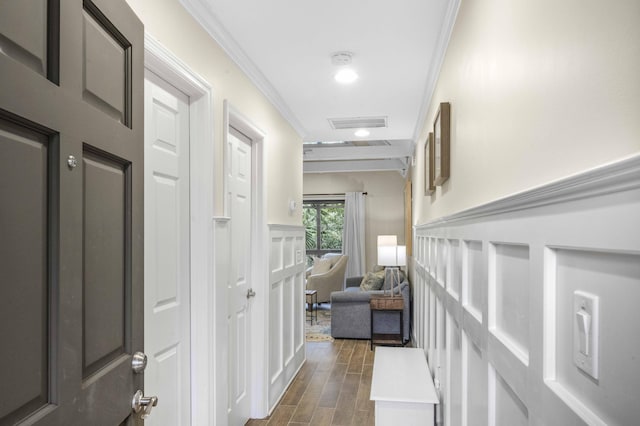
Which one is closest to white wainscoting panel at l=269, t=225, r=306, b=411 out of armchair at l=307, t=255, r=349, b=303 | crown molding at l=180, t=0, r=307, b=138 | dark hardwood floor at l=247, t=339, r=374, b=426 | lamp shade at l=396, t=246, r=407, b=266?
dark hardwood floor at l=247, t=339, r=374, b=426

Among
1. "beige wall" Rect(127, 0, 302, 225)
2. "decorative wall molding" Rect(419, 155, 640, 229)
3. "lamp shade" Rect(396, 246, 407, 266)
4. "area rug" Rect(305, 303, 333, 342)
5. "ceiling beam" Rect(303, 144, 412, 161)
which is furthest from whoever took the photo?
"ceiling beam" Rect(303, 144, 412, 161)

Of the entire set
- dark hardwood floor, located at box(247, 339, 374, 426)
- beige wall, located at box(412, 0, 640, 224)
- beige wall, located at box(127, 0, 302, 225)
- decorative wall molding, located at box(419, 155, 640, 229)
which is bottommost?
dark hardwood floor, located at box(247, 339, 374, 426)

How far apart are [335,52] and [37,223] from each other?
218 cm

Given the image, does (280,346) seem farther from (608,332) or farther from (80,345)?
(608,332)

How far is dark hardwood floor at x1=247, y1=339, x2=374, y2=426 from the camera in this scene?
10.8 feet

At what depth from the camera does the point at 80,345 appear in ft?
3.16

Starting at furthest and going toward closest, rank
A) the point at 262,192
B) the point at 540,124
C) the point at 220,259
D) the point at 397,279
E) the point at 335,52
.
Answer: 1. the point at 397,279
2. the point at 262,192
3. the point at 335,52
4. the point at 220,259
5. the point at 540,124

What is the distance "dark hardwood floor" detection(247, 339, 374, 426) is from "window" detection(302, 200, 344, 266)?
154 inches

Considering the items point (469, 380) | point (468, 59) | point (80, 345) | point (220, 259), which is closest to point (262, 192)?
point (220, 259)

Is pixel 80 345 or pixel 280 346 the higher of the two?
pixel 80 345

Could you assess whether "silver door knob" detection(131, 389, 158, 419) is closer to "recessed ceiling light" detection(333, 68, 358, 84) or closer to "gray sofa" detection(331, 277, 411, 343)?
"recessed ceiling light" detection(333, 68, 358, 84)

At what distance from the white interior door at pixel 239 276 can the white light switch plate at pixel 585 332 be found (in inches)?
89.6

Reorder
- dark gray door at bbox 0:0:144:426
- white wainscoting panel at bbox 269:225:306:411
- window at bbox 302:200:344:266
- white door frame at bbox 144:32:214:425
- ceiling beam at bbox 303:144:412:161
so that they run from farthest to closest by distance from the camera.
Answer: window at bbox 302:200:344:266, ceiling beam at bbox 303:144:412:161, white wainscoting panel at bbox 269:225:306:411, white door frame at bbox 144:32:214:425, dark gray door at bbox 0:0:144:426

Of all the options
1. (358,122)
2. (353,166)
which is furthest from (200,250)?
(353,166)
